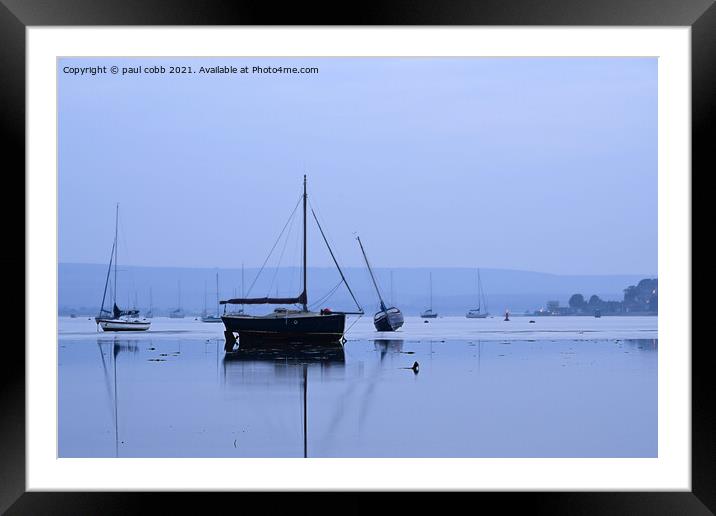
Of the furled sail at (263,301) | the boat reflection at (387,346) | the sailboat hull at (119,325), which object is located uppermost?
the furled sail at (263,301)

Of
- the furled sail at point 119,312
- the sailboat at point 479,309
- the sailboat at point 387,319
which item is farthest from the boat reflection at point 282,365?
the sailboat at point 479,309

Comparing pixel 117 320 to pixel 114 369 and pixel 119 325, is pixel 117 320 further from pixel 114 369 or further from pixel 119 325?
pixel 114 369

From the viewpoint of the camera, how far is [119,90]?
2511 centimetres

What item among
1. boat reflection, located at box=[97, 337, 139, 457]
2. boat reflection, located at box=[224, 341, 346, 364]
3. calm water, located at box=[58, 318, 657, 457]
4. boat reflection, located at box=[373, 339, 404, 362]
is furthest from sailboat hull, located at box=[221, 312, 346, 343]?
boat reflection, located at box=[97, 337, 139, 457]

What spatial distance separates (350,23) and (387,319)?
74.7ft

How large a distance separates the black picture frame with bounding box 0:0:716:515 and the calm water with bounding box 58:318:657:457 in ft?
11.0

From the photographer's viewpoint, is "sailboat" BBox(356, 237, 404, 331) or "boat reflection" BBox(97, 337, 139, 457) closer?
"boat reflection" BBox(97, 337, 139, 457)

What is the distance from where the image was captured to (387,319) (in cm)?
2531

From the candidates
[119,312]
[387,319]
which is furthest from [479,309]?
[119,312]

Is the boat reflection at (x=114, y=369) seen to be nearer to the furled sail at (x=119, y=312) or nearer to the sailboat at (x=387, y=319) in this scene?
the furled sail at (x=119, y=312)

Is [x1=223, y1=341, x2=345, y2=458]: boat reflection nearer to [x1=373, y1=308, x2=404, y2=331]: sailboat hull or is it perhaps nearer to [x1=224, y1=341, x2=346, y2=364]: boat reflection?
[x1=224, y1=341, x2=346, y2=364]: boat reflection

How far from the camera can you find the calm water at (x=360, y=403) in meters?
7.48

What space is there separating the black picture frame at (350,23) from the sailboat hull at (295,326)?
13517mm

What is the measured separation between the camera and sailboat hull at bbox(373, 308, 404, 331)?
82.9ft
